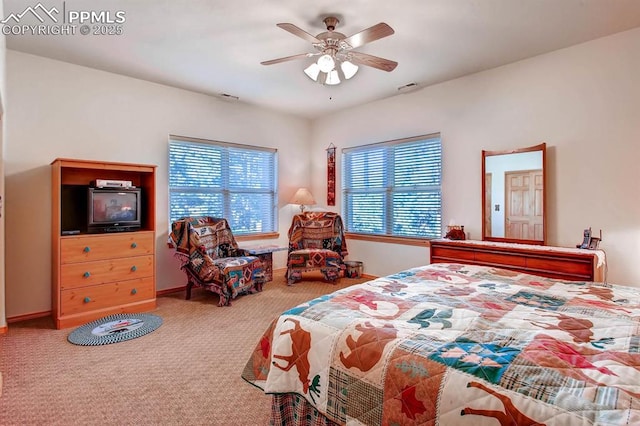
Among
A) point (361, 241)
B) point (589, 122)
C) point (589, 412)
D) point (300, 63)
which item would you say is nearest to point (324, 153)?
point (361, 241)

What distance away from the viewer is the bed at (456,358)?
89 centimetres

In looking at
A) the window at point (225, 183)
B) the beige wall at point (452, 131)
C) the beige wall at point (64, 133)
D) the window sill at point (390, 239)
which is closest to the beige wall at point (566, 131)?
the beige wall at point (452, 131)

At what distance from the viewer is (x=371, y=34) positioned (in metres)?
2.39

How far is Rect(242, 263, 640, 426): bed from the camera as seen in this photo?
2.90 feet

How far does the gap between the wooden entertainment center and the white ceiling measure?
1.18 m

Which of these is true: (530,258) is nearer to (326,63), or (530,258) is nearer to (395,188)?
(395,188)

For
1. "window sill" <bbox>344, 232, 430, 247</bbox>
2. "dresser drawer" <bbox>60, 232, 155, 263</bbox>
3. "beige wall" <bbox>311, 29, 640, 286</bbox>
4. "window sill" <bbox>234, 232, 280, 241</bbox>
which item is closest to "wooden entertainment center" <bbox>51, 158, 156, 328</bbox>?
"dresser drawer" <bbox>60, 232, 155, 263</bbox>

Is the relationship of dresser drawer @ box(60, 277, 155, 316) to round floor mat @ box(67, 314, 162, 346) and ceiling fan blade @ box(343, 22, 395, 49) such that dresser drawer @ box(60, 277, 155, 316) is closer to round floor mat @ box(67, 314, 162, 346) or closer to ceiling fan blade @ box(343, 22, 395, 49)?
round floor mat @ box(67, 314, 162, 346)

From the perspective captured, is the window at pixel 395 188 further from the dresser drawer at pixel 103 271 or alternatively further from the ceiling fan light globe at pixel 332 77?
the dresser drawer at pixel 103 271

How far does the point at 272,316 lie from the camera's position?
11.4 ft

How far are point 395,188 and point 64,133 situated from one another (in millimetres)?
4124

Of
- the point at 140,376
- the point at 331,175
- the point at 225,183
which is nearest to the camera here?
the point at 140,376

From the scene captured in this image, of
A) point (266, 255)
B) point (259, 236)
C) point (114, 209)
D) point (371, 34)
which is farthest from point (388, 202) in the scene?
point (114, 209)

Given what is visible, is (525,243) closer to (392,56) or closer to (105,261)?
(392,56)
